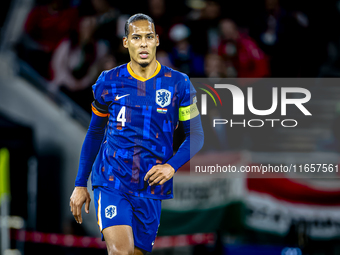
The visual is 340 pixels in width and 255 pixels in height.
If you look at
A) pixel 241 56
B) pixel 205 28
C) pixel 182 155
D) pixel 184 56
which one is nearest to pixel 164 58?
pixel 184 56

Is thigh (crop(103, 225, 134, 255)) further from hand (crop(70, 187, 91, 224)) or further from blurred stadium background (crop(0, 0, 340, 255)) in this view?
blurred stadium background (crop(0, 0, 340, 255))

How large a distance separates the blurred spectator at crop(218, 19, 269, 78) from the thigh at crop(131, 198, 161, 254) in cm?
443

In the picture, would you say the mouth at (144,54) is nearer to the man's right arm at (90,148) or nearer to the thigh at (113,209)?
the man's right arm at (90,148)

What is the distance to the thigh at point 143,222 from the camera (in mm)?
3641

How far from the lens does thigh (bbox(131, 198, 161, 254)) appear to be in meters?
3.64

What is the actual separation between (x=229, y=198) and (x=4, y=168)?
3.48 meters

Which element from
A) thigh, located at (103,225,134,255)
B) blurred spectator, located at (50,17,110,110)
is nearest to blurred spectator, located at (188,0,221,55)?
blurred spectator, located at (50,17,110,110)

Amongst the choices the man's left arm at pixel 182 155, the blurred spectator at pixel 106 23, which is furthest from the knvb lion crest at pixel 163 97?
the blurred spectator at pixel 106 23

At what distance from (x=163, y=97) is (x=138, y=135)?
0.32m

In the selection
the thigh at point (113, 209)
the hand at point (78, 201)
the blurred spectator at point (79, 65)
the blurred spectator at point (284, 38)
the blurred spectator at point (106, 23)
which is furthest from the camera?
→ the blurred spectator at point (106, 23)

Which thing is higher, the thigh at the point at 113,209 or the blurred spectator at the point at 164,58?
the blurred spectator at the point at 164,58

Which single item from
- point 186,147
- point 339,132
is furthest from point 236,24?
point 186,147

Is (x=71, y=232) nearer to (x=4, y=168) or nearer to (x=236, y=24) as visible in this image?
(x=4, y=168)

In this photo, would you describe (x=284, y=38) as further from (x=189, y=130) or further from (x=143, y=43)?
A: (x=143, y=43)
